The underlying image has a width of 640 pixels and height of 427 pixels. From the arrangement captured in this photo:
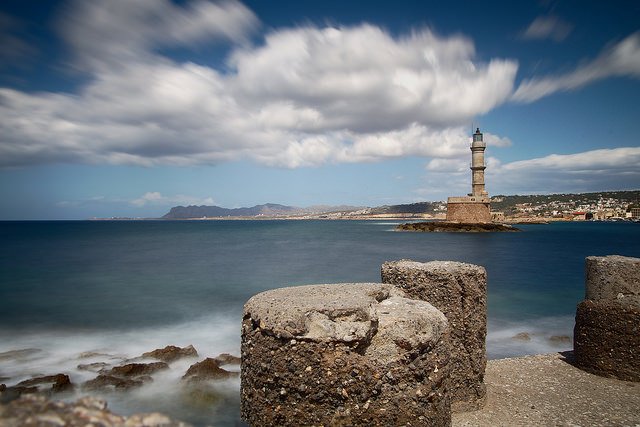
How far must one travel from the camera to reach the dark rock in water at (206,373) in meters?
8.52

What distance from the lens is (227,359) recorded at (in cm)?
979

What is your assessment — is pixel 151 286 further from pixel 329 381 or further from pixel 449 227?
pixel 449 227

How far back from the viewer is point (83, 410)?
4.85ft

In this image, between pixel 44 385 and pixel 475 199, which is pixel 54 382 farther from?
pixel 475 199

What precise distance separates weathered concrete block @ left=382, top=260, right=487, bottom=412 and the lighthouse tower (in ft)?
195

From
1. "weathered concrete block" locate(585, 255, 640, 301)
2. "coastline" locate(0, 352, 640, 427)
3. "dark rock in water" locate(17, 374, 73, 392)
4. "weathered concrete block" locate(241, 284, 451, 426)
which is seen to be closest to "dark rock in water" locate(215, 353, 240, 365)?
"dark rock in water" locate(17, 374, 73, 392)

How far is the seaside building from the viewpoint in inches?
2415

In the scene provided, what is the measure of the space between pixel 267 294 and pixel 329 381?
1158 mm

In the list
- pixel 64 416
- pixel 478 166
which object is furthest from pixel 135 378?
pixel 478 166

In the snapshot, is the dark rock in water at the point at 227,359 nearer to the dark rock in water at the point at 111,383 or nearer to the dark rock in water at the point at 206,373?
the dark rock in water at the point at 206,373

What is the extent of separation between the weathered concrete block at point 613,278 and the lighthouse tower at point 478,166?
2249 inches

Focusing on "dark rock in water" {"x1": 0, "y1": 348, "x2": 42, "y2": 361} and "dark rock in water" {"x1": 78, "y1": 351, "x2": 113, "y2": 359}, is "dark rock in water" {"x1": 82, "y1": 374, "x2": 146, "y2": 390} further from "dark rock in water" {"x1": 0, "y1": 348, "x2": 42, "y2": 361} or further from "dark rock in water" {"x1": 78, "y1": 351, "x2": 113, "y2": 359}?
"dark rock in water" {"x1": 0, "y1": 348, "x2": 42, "y2": 361}

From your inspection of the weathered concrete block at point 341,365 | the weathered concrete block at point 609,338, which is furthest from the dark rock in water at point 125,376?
the weathered concrete block at point 609,338

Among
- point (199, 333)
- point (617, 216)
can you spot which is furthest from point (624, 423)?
point (617, 216)
